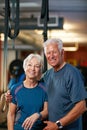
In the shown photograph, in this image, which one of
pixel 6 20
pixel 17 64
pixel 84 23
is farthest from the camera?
pixel 84 23

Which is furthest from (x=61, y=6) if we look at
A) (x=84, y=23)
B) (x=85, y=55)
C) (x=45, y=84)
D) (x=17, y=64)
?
(x=85, y=55)

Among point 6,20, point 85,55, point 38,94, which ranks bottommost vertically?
point 85,55

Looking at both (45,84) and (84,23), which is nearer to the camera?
(45,84)

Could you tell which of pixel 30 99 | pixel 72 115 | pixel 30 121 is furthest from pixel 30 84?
pixel 72 115

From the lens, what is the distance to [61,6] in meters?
5.98

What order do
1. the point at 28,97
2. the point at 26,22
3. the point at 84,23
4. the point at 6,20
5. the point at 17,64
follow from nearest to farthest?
the point at 6,20
the point at 28,97
the point at 17,64
the point at 26,22
the point at 84,23

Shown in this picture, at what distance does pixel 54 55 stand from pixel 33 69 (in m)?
0.20

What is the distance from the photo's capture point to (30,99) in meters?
2.27

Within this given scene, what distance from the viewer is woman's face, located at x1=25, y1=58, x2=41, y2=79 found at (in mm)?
2256

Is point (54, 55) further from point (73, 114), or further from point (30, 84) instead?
point (73, 114)

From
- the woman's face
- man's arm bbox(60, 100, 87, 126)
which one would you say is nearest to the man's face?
the woman's face

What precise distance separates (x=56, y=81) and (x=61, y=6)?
13.0ft

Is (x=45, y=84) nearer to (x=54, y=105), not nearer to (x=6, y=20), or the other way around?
(x=54, y=105)

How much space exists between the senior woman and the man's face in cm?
14
